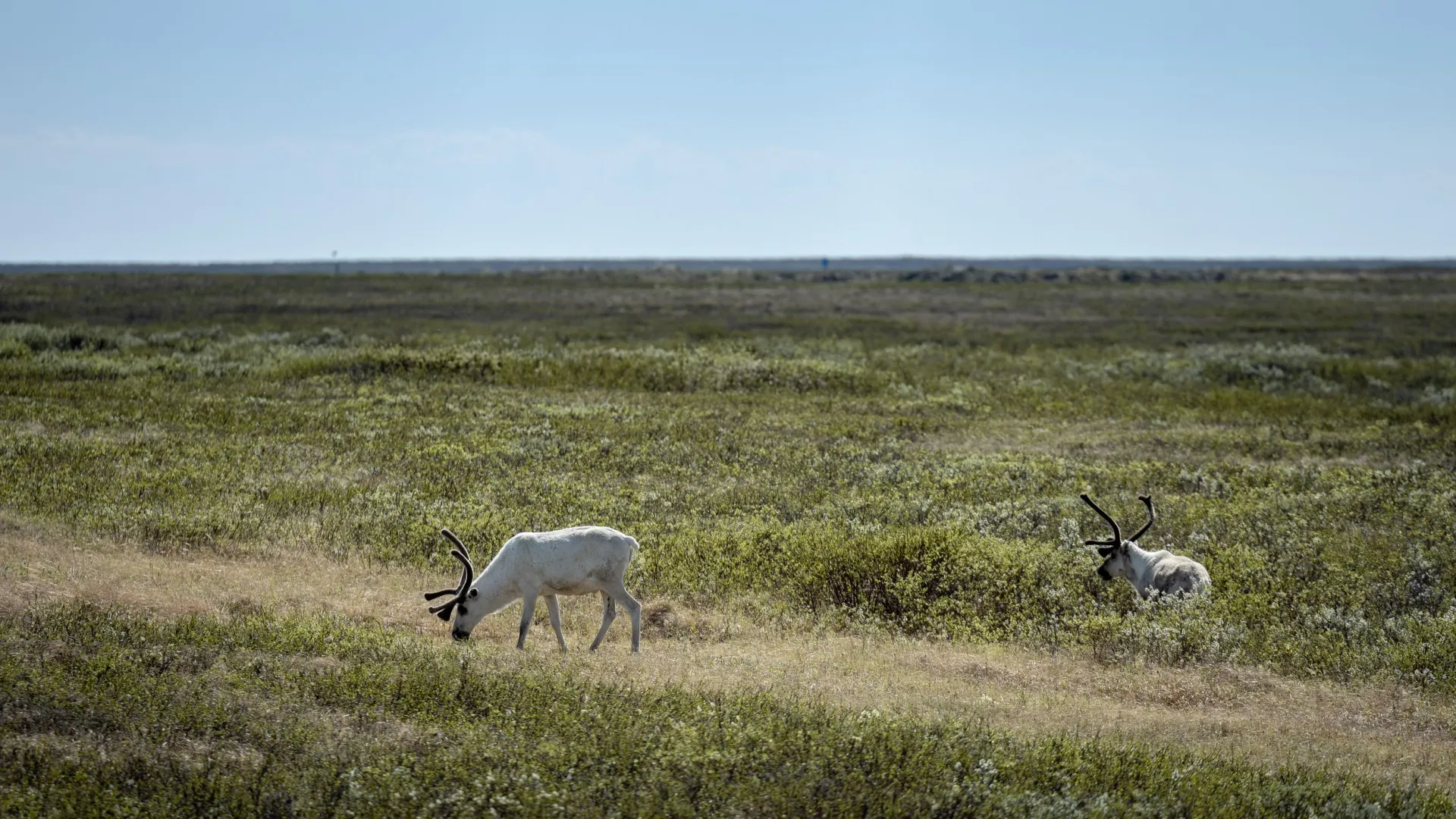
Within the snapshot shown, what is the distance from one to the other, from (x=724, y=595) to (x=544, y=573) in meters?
3.30

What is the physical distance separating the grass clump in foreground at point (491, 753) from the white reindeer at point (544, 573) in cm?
156

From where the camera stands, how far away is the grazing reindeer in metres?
14.5

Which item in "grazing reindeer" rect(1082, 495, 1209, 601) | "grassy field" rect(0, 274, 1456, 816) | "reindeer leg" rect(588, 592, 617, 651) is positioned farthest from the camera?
"grazing reindeer" rect(1082, 495, 1209, 601)

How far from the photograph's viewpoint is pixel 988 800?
8102mm

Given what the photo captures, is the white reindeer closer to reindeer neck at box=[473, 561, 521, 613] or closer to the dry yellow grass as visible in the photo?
reindeer neck at box=[473, 561, 521, 613]

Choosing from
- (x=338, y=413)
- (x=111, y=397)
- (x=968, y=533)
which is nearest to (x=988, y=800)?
(x=968, y=533)

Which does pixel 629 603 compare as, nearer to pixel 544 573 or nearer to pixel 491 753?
pixel 544 573

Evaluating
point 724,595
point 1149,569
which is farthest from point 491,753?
point 1149,569

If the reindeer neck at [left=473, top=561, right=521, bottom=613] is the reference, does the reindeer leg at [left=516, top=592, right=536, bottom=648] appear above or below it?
below

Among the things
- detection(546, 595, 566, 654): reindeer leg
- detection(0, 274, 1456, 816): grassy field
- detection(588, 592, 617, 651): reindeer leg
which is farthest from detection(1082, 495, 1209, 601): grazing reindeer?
detection(546, 595, 566, 654): reindeer leg

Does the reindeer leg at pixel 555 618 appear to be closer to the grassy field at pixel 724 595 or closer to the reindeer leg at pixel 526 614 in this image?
the reindeer leg at pixel 526 614

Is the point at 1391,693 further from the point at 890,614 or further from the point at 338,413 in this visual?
the point at 338,413

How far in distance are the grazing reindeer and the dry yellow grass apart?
2369 millimetres

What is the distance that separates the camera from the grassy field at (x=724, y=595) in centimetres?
828
